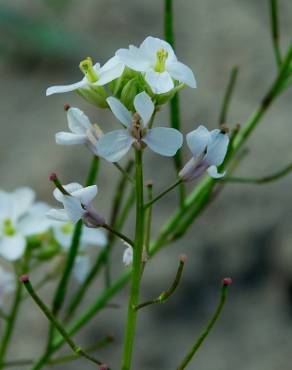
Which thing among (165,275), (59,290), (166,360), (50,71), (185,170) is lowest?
(166,360)

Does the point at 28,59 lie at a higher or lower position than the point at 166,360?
higher

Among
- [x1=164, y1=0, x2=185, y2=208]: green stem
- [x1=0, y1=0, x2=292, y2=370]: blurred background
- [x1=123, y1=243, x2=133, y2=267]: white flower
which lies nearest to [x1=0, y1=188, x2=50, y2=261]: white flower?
[x1=164, y1=0, x2=185, y2=208]: green stem

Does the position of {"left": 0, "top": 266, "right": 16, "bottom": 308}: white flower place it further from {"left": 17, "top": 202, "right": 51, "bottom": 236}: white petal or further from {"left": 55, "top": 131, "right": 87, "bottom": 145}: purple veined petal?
{"left": 55, "top": 131, "right": 87, "bottom": 145}: purple veined petal

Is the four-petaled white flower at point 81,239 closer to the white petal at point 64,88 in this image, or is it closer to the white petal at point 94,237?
the white petal at point 94,237

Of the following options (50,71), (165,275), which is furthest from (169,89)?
(50,71)

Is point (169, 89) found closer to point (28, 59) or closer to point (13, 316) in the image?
point (13, 316)

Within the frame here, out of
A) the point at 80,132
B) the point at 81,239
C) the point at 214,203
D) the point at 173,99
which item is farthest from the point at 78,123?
the point at 214,203

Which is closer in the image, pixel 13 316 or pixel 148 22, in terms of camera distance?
pixel 13 316
